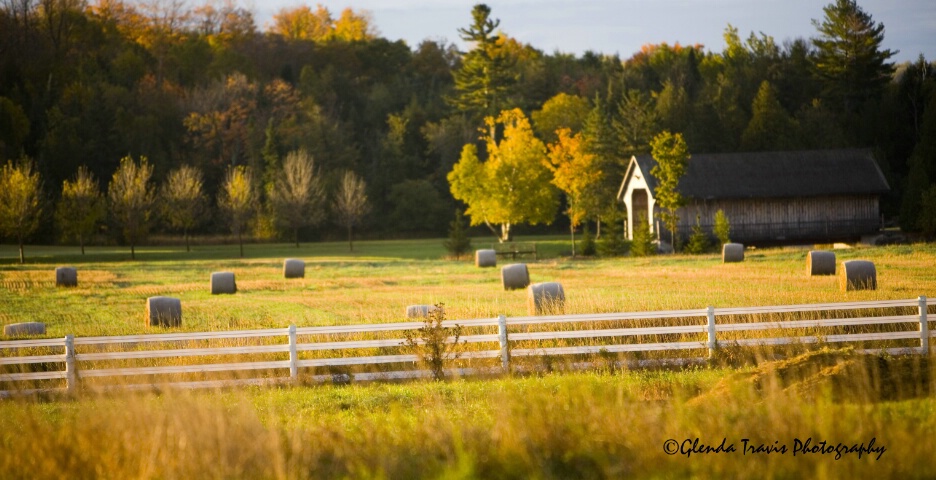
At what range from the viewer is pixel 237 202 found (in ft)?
230

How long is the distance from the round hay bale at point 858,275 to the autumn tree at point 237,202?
49.8 metres

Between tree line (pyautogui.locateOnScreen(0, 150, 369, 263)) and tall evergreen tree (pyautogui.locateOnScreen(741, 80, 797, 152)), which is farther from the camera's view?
tall evergreen tree (pyautogui.locateOnScreen(741, 80, 797, 152))

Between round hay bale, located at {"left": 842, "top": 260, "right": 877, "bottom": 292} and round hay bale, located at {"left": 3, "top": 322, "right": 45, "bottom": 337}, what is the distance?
19727 millimetres

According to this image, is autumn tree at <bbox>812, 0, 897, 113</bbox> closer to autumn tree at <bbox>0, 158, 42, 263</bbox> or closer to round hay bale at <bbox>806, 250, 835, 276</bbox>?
round hay bale at <bbox>806, 250, 835, 276</bbox>

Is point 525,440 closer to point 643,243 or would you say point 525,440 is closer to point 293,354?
point 293,354

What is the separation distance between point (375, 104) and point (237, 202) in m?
30.7

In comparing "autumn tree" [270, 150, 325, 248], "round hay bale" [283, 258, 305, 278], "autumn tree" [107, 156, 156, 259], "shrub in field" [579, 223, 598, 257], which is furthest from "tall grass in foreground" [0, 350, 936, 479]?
"autumn tree" [270, 150, 325, 248]

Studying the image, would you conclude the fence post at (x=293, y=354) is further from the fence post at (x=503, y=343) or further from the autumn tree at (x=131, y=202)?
the autumn tree at (x=131, y=202)

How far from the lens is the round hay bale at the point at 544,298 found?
21.9m

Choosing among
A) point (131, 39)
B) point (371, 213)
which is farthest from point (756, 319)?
point (131, 39)

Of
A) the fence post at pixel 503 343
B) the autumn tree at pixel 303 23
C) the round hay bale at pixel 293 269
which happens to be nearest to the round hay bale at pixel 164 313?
the fence post at pixel 503 343

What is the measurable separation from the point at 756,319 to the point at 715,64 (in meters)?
86.5

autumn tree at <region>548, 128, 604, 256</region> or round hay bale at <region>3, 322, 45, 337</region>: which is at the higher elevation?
autumn tree at <region>548, 128, 604, 256</region>

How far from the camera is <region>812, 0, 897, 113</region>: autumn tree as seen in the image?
267ft
